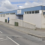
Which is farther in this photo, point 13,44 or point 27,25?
point 27,25

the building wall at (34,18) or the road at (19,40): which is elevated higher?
the building wall at (34,18)

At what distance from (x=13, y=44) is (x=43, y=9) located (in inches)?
633

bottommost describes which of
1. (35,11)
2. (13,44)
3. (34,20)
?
(13,44)

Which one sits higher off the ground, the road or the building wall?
the building wall

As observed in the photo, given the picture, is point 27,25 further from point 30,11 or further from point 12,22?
point 12,22

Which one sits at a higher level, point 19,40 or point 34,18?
point 34,18

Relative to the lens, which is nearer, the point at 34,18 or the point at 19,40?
the point at 19,40

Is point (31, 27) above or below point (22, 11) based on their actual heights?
below

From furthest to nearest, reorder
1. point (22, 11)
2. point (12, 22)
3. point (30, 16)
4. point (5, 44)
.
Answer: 1. point (12, 22)
2. point (22, 11)
3. point (30, 16)
4. point (5, 44)

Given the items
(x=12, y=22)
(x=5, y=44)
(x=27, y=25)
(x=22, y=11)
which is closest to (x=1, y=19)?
(x=12, y=22)

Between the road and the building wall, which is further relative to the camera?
the building wall

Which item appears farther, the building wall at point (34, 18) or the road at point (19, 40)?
the building wall at point (34, 18)

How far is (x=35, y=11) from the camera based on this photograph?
2533cm

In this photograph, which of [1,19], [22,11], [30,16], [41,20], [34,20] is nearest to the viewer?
[41,20]
